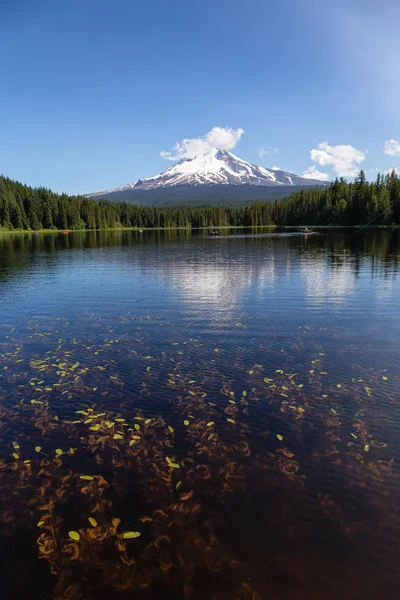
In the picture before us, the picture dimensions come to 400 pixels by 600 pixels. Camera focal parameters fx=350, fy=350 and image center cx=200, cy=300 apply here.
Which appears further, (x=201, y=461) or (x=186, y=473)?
(x=201, y=461)

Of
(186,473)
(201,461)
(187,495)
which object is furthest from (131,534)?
(201,461)

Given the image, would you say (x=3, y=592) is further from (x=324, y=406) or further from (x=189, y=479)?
(x=324, y=406)

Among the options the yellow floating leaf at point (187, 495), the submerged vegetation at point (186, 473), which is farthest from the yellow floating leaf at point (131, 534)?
the yellow floating leaf at point (187, 495)

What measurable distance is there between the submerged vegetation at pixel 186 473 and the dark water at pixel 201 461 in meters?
0.04

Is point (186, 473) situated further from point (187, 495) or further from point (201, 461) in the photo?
point (187, 495)

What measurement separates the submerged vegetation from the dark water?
4 centimetres

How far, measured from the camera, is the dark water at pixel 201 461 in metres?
7.12

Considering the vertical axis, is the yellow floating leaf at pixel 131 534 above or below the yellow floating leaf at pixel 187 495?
below

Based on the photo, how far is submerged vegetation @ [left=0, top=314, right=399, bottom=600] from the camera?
23.8 ft

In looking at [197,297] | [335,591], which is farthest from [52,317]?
[335,591]

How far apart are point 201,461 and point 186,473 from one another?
641 millimetres

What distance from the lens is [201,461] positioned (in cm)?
1024

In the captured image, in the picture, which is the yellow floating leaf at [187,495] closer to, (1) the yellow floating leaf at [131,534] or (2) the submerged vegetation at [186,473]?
(2) the submerged vegetation at [186,473]

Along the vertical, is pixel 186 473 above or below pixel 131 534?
above
